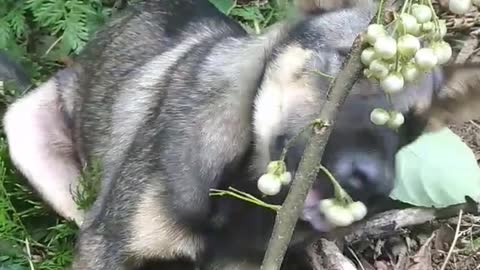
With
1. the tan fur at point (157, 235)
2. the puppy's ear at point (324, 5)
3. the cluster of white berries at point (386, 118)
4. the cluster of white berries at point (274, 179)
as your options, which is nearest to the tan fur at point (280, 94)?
the puppy's ear at point (324, 5)

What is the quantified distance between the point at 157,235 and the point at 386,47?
147 cm

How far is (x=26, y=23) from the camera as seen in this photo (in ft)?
15.3

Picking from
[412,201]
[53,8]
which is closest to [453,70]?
[412,201]

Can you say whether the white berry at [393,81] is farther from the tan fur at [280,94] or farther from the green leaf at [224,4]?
the green leaf at [224,4]

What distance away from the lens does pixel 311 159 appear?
7.67ft

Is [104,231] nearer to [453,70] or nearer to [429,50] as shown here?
[453,70]

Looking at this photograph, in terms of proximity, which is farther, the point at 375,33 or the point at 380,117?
the point at 380,117

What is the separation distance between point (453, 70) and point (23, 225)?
181 centimetres

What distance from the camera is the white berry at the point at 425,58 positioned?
198cm

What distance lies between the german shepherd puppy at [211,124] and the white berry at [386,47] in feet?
2.75

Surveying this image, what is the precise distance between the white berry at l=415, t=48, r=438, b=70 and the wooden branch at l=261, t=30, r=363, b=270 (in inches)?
6.4

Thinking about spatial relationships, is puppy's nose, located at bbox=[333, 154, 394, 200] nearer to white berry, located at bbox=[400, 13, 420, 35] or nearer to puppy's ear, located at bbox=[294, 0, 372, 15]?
puppy's ear, located at bbox=[294, 0, 372, 15]

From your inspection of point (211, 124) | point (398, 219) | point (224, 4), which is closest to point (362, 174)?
point (211, 124)

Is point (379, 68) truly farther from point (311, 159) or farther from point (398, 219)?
point (398, 219)
